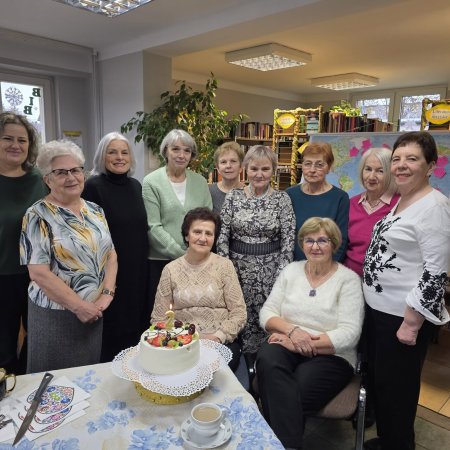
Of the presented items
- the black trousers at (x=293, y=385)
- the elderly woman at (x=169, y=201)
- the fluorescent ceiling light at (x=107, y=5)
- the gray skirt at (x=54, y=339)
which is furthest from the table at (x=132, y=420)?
the fluorescent ceiling light at (x=107, y=5)

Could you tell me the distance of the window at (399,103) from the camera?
7461 mm

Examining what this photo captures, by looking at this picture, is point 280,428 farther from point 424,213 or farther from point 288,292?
point 424,213

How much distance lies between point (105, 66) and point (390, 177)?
157 inches

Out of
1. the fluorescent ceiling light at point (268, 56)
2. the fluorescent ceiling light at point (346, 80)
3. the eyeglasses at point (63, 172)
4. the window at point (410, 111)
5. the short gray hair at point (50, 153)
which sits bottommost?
the eyeglasses at point (63, 172)

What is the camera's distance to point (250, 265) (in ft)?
7.32

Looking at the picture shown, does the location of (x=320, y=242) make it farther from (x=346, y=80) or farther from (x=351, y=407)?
(x=346, y=80)

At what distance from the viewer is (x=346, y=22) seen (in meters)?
3.90

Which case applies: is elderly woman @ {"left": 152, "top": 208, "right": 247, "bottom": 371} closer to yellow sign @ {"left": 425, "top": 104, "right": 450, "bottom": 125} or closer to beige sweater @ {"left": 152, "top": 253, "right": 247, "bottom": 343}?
beige sweater @ {"left": 152, "top": 253, "right": 247, "bottom": 343}

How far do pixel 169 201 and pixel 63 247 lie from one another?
2.97ft

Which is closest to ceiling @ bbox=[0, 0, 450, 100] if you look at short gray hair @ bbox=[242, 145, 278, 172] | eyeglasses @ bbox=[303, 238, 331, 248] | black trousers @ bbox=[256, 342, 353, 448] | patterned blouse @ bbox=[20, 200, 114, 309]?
short gray hair @ bbox=[242, 145, 278, 172]

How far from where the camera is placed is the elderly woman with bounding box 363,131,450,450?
155 cm

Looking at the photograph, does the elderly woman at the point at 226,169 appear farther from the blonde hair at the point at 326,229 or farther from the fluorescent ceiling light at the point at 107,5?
the fluorescent ceiling light at the point at 107,5

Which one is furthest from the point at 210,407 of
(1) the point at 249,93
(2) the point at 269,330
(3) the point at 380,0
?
(1) the point at 249,93

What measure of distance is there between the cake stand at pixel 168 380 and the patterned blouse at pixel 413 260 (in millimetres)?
854
